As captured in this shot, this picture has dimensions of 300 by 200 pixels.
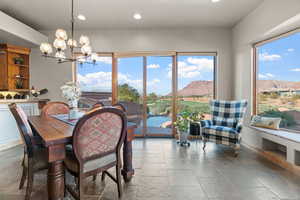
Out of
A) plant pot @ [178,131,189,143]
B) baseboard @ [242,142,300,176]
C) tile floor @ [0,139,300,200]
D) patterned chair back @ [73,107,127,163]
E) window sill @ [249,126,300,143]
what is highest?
patterned chair back @ [73,107,127,163]

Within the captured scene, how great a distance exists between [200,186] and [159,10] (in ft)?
10.5

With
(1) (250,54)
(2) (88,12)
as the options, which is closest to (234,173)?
(1) (250,54)

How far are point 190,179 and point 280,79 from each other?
2.51 metres

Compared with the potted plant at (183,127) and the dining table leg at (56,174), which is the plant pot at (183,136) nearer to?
the potted plant at (183,127)

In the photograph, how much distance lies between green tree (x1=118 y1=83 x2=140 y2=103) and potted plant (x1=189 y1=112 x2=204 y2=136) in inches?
60.1

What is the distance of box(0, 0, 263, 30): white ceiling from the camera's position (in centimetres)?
298

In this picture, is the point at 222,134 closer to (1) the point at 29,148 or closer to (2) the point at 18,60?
(1) the point at 29,148

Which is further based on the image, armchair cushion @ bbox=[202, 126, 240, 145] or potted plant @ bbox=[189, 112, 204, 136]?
potted plant @ bbox=[189, 112, 204, 136]

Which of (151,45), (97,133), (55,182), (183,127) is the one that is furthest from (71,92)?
(151,45)

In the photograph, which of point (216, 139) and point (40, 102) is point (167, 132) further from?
point (40, 102)

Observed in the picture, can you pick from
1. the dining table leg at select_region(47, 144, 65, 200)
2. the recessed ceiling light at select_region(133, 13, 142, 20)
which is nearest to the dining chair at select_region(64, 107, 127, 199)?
the dining table leg at select_region(47, 144, 65, 200)

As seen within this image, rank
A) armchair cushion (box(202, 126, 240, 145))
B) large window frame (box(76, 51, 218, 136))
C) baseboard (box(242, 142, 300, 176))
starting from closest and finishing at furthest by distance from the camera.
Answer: baseboard (box(242, 142, 300, 176))
armchair cushion (box(202, 126, 240, 145))
large window frame (box(76, 51, 218, 136))

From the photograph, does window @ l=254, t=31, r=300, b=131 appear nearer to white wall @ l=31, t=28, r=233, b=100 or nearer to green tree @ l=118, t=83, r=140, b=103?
white wall @ l=31, t=28, r=233, b=100

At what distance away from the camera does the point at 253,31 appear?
3205 millimetres
